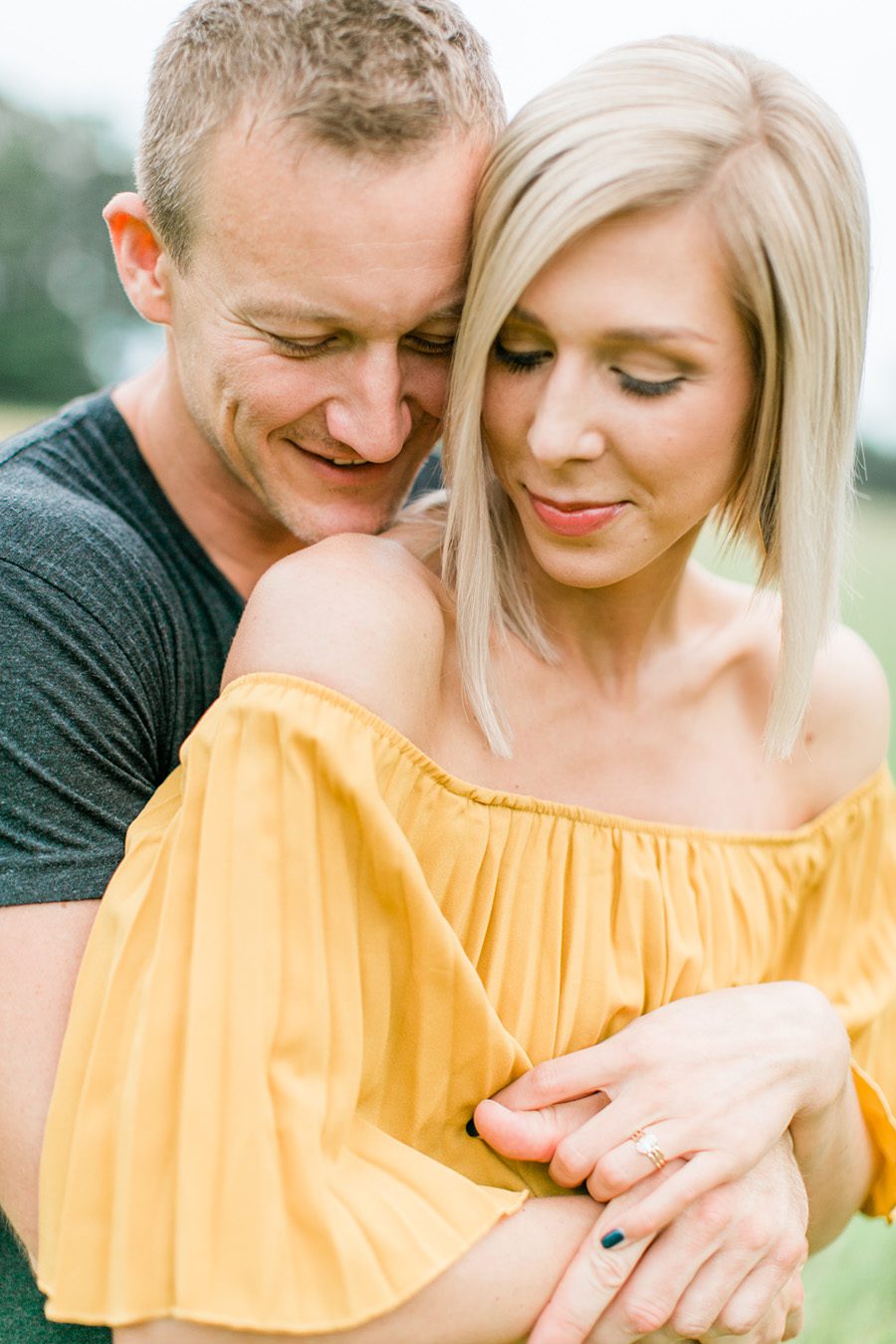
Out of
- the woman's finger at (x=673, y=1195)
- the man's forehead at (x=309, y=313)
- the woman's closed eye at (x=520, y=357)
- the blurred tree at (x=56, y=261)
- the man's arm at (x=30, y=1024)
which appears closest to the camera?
the man's arm at (x=30, y=1024)

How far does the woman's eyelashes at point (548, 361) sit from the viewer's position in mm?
2053

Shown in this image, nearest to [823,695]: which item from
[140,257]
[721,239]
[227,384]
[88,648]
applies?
[721,239]

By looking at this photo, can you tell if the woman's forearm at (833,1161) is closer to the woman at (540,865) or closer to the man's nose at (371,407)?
the woman at (540,865)

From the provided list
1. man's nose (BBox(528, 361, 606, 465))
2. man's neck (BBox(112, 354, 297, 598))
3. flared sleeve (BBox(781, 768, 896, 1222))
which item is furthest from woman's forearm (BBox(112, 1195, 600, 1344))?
man's neck (BBox(112, 354, 297, 598))

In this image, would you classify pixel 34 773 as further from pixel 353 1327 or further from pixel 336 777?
pixel 353 1327

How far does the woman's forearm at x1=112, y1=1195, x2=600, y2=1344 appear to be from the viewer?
1722 mm

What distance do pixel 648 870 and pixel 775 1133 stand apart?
42cm

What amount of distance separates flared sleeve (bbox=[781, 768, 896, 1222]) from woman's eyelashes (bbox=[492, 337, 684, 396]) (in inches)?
34.6

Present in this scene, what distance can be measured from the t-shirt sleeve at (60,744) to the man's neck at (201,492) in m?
0.48

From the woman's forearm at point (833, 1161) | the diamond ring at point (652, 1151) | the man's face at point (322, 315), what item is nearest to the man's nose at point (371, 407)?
the man's face at point (322, 315)

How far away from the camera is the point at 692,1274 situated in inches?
79.2

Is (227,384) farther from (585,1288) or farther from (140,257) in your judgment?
(585,1288)

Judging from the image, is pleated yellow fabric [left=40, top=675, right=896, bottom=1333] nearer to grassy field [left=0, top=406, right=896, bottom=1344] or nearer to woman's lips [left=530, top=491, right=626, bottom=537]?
woman's lips [left=530, top=491, right=626, bottom=537]

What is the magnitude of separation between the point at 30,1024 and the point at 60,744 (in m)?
0.40
